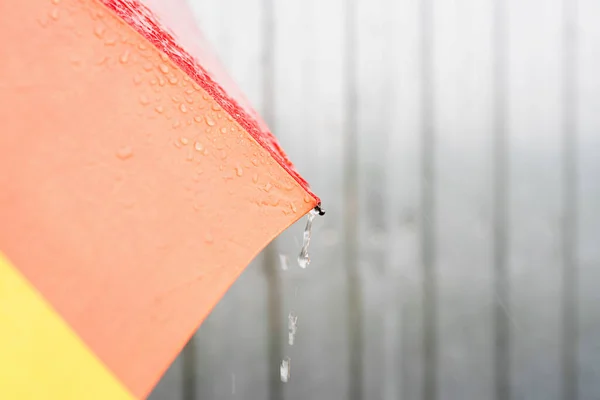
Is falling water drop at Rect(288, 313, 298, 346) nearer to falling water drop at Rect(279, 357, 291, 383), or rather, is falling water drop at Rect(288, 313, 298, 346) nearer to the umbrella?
falling water drop at Rect(279, 357, 291, 383)

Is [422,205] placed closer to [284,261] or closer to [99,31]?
[284,261]

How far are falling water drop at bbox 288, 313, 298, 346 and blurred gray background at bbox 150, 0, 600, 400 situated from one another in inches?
0.6

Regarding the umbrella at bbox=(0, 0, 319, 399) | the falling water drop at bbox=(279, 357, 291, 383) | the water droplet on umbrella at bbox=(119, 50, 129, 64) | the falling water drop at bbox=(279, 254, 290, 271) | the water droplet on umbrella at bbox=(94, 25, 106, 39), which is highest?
the water droplet on umbrella at bbox=(94, 25, 106, 39)

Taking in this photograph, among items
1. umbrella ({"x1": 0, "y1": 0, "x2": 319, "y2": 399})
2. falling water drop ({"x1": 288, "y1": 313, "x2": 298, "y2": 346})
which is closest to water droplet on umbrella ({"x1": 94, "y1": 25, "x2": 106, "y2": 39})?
umbrella ({"x1": 0, "y1": 0, "x2": 319, "y2": 399})

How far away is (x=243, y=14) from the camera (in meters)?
1.06

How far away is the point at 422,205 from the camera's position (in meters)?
1.07

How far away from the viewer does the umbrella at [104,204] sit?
35cm

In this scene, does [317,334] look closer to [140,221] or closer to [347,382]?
[347,382]

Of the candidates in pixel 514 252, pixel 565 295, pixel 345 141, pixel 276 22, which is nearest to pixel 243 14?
pixel 276 22

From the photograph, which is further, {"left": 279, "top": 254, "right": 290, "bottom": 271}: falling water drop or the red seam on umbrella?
{"left": 279, "top": 254, "right": 290, "bottom": 271}: falling water drop

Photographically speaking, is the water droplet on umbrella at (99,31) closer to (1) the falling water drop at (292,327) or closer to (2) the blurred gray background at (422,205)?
(2) the blurred gray background at (422,205)

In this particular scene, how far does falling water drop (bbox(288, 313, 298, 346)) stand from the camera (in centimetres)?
107

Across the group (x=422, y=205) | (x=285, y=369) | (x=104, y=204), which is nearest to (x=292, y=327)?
(x=285, y=369)

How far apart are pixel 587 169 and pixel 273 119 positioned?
0.75 meters
